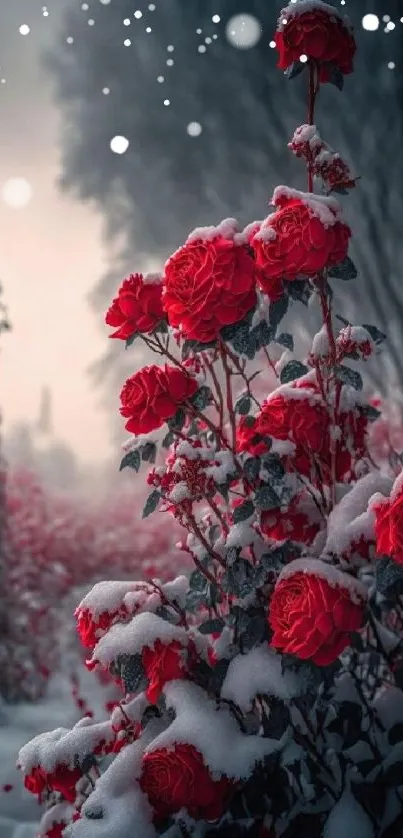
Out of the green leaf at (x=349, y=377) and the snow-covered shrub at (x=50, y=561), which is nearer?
the green leaf at (x=349, y=377)

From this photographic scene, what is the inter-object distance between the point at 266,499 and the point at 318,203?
0.42m

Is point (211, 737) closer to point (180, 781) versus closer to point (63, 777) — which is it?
point (180, 781)

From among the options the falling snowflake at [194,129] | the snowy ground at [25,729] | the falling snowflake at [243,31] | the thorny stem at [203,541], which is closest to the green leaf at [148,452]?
the thorny stem at [203,541]

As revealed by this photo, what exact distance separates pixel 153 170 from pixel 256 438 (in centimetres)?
285

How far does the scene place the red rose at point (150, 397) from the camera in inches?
42.8

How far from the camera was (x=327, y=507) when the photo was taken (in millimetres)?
1208

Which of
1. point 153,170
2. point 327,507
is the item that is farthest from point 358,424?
point 153,170

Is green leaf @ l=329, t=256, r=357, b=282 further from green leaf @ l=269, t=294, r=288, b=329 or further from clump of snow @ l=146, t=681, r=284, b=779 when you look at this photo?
clump of snow @ l=146, t=681, r=284, b=779

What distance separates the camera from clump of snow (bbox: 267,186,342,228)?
1001mm

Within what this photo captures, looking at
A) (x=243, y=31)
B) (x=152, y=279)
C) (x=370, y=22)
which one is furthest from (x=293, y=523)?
(x=243, y=31)

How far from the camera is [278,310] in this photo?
1089mm

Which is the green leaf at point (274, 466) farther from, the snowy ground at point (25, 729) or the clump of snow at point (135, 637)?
the snowy ground at point (25, 729)

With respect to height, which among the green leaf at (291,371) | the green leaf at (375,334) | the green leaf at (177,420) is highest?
the green leaf at (177,420)

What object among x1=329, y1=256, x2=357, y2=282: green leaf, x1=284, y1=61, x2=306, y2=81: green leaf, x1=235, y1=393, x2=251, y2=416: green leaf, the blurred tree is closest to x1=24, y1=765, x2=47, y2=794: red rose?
x1=235, y1=393, x2=251, y2=416: green leaf
